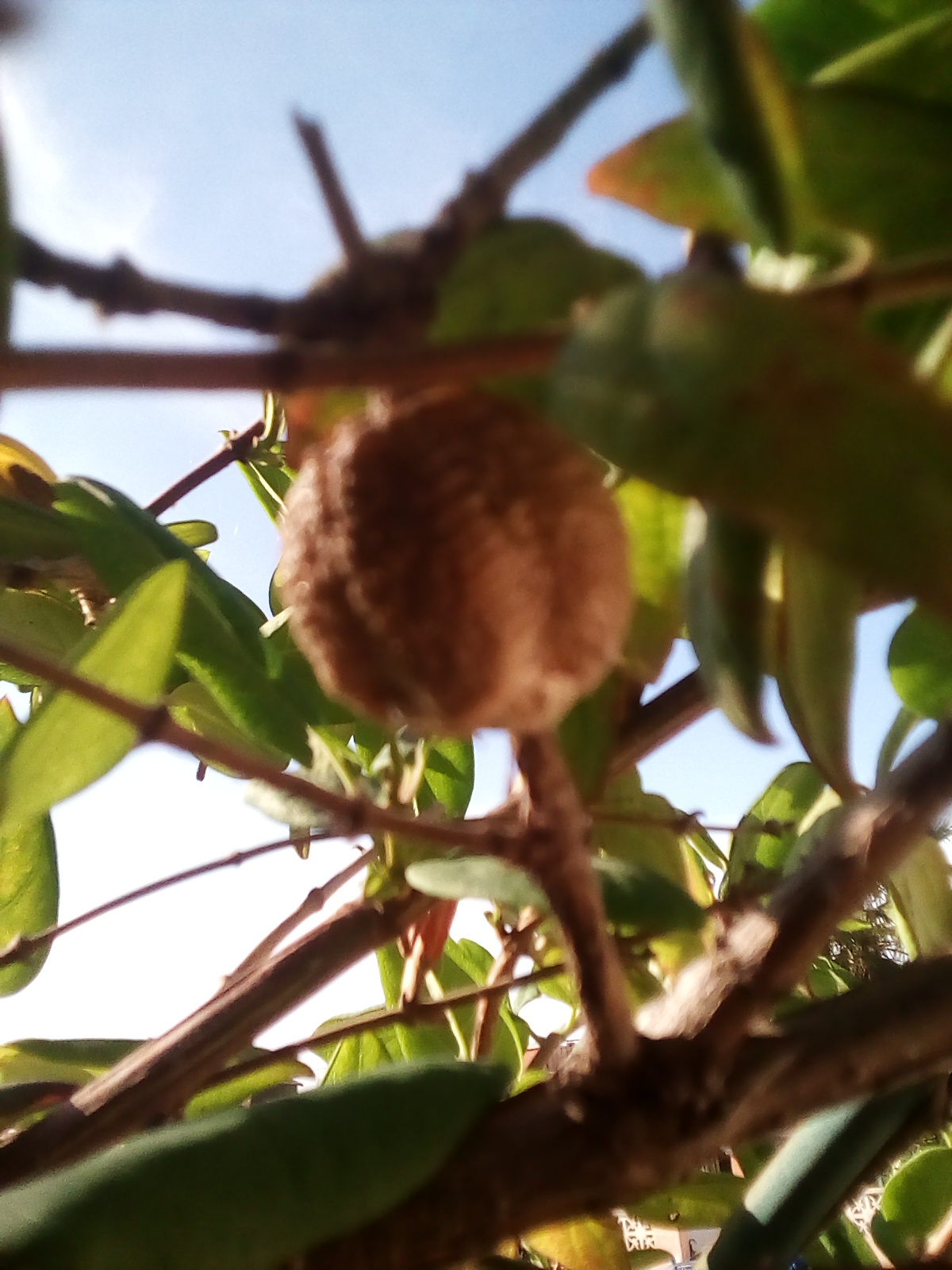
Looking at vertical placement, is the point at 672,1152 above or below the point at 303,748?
below

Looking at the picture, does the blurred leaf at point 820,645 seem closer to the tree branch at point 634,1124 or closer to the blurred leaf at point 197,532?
the tree branch at point 634,1124

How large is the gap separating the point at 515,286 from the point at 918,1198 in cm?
74

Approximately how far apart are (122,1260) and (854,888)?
0.87 feet

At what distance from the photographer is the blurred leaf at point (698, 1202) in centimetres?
68

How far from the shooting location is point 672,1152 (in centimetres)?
31

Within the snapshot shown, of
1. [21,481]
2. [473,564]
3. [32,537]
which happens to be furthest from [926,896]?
[21,481]

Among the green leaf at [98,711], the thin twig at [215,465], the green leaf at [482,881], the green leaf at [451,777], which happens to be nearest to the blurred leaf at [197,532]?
the thin twig at [215,465]

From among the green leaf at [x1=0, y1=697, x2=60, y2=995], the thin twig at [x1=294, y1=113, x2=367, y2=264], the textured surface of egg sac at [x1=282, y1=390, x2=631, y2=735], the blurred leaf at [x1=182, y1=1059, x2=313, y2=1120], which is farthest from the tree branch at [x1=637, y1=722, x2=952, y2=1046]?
the green leaf at [x1=0, y1=697, x2=60, y2=995]

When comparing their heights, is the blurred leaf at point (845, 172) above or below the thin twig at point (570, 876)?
above

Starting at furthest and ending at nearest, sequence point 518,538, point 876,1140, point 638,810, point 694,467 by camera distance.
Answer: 1. point 638,810
2. point 876,1140
3. point 518,538
4. point 694,467

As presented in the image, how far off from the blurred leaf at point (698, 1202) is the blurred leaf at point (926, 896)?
0.26 metres

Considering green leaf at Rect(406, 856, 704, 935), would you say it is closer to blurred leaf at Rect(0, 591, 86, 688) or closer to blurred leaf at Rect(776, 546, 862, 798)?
blurred leaf at Rect(776, 546, 862, 798)

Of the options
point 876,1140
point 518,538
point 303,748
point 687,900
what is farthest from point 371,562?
point 876,1140

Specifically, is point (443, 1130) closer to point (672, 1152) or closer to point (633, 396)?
point (672, 1152)
